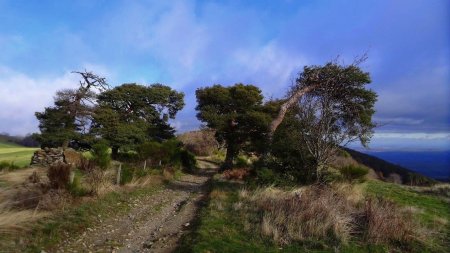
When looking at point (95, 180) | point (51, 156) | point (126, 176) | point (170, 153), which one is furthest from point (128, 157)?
point (95, 180)

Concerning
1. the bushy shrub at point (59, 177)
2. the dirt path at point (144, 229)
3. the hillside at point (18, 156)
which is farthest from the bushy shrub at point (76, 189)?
the hillside at point (18, 156)

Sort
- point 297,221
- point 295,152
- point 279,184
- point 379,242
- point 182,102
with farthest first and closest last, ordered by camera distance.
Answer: point 182,102 → point 295,152 → point 279,184 → point 297,221 → point 379,242

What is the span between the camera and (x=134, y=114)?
123 ft

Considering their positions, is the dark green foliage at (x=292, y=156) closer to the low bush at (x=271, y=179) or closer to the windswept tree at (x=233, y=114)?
the low bush at (x=271, y=179)

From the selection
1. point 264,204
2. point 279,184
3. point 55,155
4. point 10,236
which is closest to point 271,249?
point 264,204

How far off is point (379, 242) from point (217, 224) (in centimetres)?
391

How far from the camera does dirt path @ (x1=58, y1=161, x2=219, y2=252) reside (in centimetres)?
918

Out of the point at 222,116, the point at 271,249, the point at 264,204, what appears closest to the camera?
the point at 271,249

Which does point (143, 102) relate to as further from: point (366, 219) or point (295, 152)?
point (366, 219)

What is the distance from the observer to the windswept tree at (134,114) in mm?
33500

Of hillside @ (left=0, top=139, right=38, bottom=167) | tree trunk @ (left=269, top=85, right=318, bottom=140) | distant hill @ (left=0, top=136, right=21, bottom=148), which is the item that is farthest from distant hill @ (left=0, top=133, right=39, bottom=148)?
tree trunk @ (left=269, top=85, right=318, bottom=140)

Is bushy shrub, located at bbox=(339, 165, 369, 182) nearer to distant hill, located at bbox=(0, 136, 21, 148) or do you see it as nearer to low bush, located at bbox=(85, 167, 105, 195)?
low bush, located at bbox=(85, 167, 105, 195)

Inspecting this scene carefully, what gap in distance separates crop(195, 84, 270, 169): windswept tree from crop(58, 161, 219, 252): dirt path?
13890 millimetres

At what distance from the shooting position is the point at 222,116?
98.9 feet
